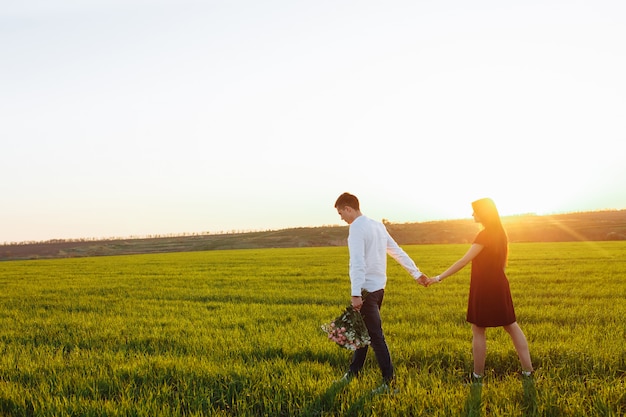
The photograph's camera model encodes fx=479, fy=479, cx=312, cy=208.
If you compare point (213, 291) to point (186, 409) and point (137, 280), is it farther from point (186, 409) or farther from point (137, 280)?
point (186, 409)

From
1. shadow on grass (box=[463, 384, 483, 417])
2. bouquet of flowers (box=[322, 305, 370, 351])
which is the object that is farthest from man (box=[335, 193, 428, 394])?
shadow on grass (box=[463, 384, 483, 417])

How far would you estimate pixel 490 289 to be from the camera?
562 cm

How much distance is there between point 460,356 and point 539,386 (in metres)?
1.60

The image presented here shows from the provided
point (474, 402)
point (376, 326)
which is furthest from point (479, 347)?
point (376, 326)

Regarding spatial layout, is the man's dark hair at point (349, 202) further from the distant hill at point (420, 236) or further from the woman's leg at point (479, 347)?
the distant hill at point (420, 236)

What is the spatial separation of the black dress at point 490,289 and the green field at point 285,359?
82cm

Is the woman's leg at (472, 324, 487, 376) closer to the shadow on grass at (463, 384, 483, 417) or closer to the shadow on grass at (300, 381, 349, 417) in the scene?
the shadow on grass at (463, 384, 483, 417)

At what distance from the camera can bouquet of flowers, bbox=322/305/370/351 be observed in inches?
218

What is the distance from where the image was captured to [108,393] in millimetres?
6023

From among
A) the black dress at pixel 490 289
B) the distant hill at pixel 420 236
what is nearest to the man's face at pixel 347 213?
the black dress at pixel 490 289

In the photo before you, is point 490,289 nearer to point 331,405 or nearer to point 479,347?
point 479,347

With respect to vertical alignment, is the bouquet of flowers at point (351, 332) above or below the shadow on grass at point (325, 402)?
above

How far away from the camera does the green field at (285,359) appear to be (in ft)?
17.4

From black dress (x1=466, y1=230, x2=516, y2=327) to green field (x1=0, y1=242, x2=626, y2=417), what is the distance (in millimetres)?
822
